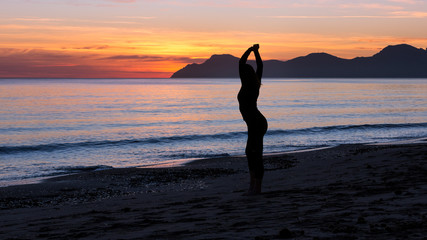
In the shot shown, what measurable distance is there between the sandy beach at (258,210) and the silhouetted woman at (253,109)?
65 centimetres

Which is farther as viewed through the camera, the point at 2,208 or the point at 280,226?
the point at 2,208

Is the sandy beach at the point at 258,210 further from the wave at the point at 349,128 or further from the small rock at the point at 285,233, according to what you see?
the wave at the point at 349,128

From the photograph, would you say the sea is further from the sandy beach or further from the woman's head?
the woman's head

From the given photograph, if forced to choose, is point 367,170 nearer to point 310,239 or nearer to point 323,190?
point 323,190

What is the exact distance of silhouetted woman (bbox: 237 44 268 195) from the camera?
7.57 m

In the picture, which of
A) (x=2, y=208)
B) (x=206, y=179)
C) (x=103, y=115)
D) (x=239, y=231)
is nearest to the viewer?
(x=239, y=231)

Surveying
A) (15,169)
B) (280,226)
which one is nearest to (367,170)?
(280,226)

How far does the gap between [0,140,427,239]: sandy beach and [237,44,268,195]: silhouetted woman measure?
0.65m

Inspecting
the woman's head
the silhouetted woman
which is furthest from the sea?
the woman's head

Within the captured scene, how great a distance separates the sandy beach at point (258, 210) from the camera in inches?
199

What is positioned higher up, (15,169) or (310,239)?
(310,239)

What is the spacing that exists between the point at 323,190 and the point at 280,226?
9.69 feet

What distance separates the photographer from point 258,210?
6.46 m

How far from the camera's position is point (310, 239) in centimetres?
456
